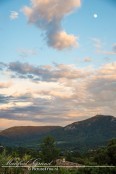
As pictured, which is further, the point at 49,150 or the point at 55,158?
the point at 49,150

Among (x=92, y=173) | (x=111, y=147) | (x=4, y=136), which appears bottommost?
(x=92, y=173)

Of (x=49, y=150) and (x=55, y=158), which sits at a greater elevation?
(x=49, y=150)

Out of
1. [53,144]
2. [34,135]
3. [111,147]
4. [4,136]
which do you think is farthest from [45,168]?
[34,135]

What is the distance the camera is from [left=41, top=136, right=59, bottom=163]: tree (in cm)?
4066

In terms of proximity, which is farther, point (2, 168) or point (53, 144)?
point (53, 144)

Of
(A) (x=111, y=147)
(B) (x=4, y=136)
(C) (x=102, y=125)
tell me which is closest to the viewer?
(A) (x=111, y=147)

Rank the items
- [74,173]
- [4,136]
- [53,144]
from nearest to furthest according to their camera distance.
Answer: [74,173]
[53,144]
[4,136]

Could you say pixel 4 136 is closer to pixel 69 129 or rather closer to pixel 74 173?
pixel 69 129

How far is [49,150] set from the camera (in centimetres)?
4206

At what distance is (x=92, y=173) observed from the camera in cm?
2855

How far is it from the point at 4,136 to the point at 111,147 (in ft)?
421

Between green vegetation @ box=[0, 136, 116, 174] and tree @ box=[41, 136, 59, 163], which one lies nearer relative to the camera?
green vegetation @ box=[0, 136, 116, 174]

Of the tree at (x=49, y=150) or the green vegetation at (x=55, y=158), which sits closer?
the green vegetation at (x=55, y=158)

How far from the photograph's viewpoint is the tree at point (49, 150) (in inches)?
1601
